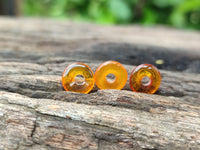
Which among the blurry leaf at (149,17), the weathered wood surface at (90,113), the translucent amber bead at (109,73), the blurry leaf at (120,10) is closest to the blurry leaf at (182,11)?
the blurry leaf at (149,17)

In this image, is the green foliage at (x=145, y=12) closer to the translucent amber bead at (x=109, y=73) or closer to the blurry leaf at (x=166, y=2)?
the blurry leaf at (x=166, y=2)

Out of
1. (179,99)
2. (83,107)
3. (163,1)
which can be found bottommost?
(83,107)

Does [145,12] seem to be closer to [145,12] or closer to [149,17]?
[145,12]

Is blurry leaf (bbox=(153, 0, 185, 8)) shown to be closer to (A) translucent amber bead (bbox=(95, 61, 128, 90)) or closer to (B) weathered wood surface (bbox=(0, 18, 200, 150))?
(B) weathered wood surface (bbox=(0, 18, 200, 150))

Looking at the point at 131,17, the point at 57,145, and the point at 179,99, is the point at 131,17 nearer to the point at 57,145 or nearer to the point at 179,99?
the point at 179,99

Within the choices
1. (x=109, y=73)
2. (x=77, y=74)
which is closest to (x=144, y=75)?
(x=109, y=73)

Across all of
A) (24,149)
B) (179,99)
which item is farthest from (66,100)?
(179,99)

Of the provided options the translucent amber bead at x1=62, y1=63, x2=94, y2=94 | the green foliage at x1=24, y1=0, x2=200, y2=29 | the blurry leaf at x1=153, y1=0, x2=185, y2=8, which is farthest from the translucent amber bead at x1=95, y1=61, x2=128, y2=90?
the blurry leaf at x1=153, y1=0, x2=185, y2=8
